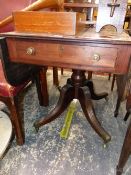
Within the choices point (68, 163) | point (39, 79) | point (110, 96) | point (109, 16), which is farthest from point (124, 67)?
point (110, 96)

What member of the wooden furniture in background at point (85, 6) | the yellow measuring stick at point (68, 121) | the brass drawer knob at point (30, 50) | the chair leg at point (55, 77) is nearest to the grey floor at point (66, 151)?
the yellow measuring stick at point (68, 121)

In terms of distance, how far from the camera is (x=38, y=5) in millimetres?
945

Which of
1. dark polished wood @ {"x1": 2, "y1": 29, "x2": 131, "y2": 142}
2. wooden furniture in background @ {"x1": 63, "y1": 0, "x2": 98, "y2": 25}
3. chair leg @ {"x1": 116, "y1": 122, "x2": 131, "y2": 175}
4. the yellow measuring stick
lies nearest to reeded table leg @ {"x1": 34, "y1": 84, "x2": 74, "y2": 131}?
the yellow measuring stick

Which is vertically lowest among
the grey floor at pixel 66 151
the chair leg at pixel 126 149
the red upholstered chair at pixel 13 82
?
the grey floor at pixel 66 151

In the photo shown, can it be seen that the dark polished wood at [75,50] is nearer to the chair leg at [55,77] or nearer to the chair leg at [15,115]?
the chair leg at [15,115]

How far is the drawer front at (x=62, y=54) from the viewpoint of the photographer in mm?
688

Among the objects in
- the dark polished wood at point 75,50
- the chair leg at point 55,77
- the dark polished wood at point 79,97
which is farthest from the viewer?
the chair leg at point 55,77

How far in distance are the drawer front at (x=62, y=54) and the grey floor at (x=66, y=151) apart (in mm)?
614

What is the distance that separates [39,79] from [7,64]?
0.53 metres

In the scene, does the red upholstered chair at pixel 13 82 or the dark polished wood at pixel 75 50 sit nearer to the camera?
the dark polished wood at pixel 75 50

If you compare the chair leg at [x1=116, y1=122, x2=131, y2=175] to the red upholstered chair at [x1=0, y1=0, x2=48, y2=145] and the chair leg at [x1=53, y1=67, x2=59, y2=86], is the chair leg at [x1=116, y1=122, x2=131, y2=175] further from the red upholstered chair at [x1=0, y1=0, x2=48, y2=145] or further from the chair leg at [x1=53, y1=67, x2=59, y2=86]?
the chair leg at [x1=53, y1=67, x2=59, y2=86]

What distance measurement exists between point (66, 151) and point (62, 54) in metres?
0.67

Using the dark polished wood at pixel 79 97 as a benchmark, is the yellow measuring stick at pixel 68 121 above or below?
below

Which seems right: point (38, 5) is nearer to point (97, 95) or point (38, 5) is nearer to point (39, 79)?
point (39, 79)
